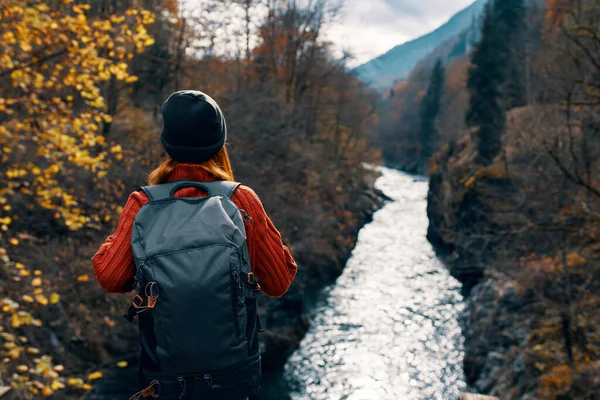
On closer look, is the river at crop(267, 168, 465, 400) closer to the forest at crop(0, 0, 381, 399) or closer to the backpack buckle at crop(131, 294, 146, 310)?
the forest at crop(0, 0, 381, 399)

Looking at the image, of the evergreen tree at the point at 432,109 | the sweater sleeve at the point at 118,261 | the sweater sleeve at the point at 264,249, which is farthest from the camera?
the evergreen tree at the point at 432,109

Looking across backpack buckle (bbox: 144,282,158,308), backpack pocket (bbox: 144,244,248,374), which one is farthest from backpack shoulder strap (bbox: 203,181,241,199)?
backpack buckle (bbox: 144,282,158,308)

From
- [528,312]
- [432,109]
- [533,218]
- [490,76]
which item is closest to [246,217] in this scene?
[528,312]

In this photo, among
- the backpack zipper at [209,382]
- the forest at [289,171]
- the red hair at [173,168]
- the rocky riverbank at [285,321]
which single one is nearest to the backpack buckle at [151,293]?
the backpack zipper at [209,382]

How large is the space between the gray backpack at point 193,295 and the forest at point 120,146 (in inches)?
111

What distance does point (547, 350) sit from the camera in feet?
31.7

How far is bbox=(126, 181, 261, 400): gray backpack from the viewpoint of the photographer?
1.61 metres

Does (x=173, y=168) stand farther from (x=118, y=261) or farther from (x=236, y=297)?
(x=236, y=297)

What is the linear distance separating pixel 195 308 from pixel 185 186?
51cm

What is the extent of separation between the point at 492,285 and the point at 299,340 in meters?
6.50

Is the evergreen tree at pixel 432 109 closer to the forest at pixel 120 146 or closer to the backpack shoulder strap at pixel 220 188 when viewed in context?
the forest at pixel 120 146

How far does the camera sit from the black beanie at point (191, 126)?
1807 mm

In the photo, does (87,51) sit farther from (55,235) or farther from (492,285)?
(492,285)

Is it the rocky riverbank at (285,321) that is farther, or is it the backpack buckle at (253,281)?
the rocky riverbank at (285,321)
